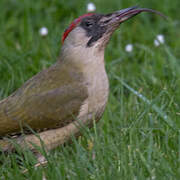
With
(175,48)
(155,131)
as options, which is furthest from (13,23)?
(155,131)

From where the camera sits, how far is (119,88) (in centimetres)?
490

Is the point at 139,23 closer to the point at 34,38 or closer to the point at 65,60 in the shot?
the point at 34,38

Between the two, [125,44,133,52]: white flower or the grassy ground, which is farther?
[125,44,133,52]: white flower

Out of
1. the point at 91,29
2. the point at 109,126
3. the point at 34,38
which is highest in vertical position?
the point at 91,29

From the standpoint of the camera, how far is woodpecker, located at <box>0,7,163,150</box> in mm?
4000

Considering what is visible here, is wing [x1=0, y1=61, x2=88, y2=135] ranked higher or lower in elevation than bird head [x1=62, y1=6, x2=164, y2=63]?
lower

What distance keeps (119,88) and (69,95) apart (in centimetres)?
96

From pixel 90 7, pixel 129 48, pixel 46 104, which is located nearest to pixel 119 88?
pixel 129 48

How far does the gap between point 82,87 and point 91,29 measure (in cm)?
48

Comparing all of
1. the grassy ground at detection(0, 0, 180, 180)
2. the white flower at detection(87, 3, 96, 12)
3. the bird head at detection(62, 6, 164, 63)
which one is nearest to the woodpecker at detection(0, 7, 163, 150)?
the bird head at detection(62, 6, 164, 63)

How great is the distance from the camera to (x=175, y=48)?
5.59m

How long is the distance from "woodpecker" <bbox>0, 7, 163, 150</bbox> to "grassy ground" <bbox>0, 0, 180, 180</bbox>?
0.18m

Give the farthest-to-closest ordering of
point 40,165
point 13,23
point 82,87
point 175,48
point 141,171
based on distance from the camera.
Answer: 1. point 13,23
2. point 175,48
3. point 82,87
4. point 40,165
5. point 141,171

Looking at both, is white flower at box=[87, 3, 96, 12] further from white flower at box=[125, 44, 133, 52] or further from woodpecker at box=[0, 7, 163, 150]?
woodpecker at box=[0, 7, 163, 150]
